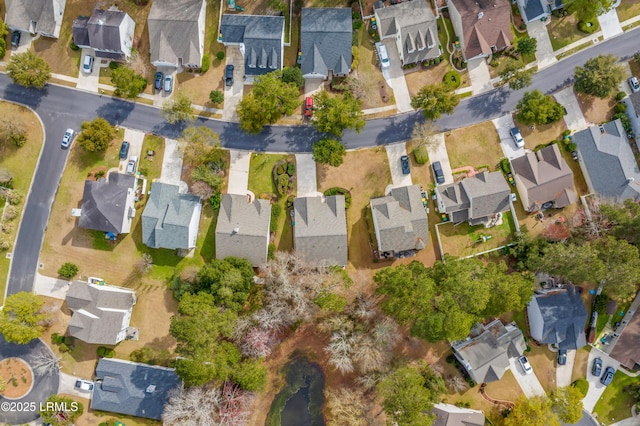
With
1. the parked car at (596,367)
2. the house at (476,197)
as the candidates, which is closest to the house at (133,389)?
the house at (476,197)

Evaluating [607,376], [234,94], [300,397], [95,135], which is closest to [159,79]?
[234,94]

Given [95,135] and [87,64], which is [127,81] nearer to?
[95,135]

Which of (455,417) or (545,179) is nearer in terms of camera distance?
(455,417)

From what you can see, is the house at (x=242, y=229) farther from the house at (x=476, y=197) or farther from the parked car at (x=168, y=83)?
the house at (x=476, y=197)

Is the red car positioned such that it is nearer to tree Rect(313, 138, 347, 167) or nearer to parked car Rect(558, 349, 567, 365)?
tree Rect(313, 138, 347, 167)

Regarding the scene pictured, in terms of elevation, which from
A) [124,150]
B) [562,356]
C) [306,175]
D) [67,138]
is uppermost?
[67,138]
